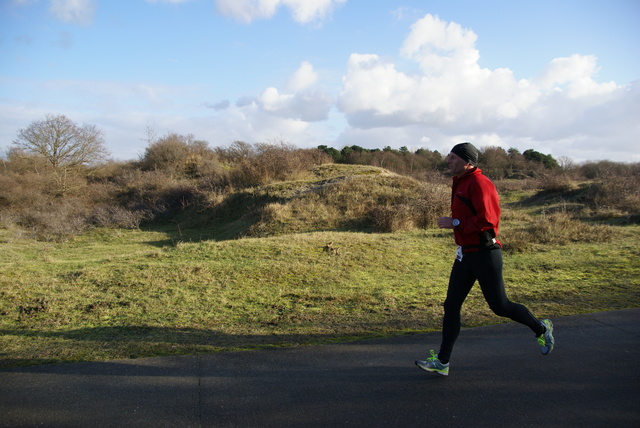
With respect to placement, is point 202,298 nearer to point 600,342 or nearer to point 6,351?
point 6,351

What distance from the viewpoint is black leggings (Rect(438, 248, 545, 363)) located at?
346 cm

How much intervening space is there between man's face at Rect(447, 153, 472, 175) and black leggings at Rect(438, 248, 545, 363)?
0.71 m

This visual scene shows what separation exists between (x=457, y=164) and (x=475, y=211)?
442 mm

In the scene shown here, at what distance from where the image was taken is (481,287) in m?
3.50

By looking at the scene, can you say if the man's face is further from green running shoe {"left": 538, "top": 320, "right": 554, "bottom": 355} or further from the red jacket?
green running shoe {"left": 538, "top": 320, "right": 554, "bottom": 355}

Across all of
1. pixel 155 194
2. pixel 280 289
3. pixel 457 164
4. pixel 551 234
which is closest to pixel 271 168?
pixel 155 194

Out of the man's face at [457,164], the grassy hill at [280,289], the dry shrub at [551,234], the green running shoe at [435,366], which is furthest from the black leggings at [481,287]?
the dry shrub at [551,234]

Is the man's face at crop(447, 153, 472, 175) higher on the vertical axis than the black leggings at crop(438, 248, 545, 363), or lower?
higher

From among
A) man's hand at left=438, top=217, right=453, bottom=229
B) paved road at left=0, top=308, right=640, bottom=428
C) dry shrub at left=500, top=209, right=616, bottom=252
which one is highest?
man's hand at left=438, top=217, right=453, bottom=229

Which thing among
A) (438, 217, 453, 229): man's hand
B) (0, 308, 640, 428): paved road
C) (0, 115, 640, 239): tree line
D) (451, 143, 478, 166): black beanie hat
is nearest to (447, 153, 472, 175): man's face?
(451, 143, 478, 166): black beanie hat

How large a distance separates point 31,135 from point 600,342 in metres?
35.9

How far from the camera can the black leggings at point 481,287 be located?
3461mm

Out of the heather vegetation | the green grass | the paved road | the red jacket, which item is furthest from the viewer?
the heather vegetation

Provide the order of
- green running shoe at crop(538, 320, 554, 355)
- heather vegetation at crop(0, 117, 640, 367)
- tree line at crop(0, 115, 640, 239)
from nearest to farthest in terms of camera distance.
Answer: green running shoe at crop(538, 320, 554, 355) < heather vegetation at crop(0, 117, 640, 367) < tree line at crop(0, 115, 640, 239)
